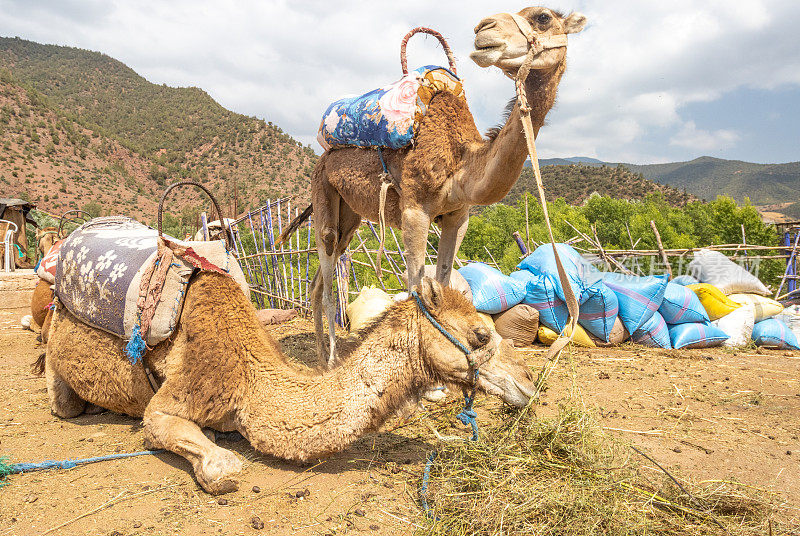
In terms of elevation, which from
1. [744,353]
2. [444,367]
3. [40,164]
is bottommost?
[744,353]

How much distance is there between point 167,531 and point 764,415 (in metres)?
4.67

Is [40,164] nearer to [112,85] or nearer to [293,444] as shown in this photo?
[112,85]

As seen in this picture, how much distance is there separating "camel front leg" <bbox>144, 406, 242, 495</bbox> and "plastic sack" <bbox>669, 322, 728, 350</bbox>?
6.46 meters

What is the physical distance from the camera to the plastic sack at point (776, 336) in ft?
22.7

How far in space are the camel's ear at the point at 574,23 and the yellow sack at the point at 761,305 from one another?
6.24 m

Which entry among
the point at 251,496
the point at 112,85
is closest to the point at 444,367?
the point at 251,496

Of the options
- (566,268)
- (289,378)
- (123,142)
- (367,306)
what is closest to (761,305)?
(566,268)

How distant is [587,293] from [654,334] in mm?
1277

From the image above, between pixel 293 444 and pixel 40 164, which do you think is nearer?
pixel 293 444

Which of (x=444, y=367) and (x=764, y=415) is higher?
(x=444, y=367)

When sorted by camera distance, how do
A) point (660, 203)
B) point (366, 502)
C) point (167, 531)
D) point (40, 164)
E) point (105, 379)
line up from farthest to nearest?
1. point (40, 164)
2. point (660, 203)
3. point (105, 379)
4. point (366, 502)
5. point (167, 531)

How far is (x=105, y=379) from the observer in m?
3.17

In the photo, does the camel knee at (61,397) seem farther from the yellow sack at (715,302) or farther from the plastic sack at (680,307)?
the yellow sack at (715,302)

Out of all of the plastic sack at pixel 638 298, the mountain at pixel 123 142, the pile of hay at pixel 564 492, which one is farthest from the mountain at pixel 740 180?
the pile of hay at pixel 564 492
